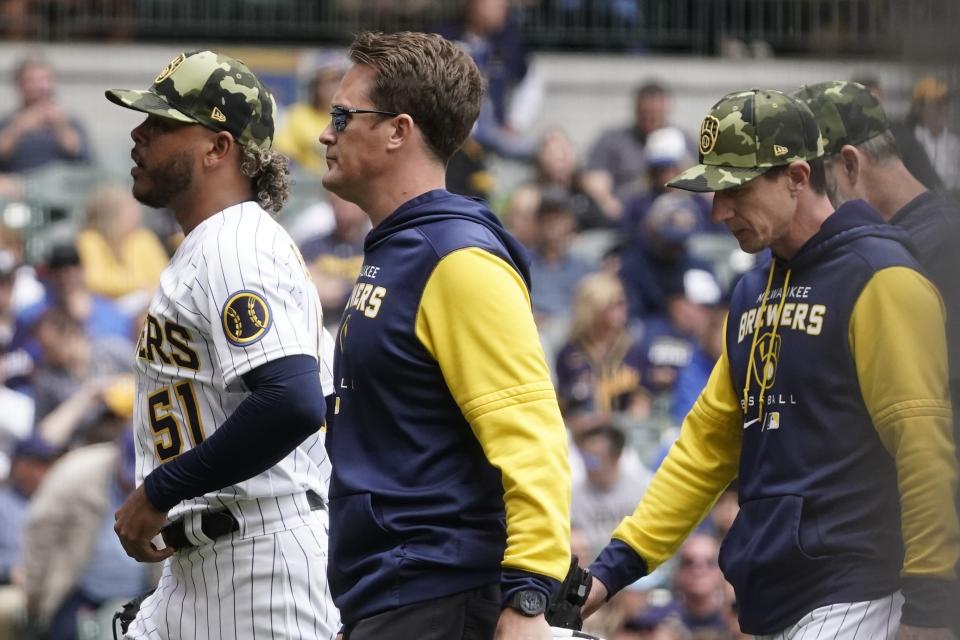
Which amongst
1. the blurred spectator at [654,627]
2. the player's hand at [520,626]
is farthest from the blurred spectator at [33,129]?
the player's hand at [520,626]

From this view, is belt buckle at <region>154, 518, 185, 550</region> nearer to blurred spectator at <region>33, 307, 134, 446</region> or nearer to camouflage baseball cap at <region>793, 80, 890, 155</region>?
camouflage baseball cap at <region>793, 80, 890, 155</region>

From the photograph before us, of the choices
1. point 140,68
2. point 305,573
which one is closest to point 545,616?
point 305,573

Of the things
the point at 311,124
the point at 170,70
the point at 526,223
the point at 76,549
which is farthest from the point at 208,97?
the point at 311,124

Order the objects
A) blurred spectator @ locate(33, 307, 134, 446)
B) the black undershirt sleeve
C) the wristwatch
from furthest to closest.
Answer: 1. blurred spectator @ locate(33, 307, 134, 446)
2. the black undershirt sleeve
3. the wristwatch

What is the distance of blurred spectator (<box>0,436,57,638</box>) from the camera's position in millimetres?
8297

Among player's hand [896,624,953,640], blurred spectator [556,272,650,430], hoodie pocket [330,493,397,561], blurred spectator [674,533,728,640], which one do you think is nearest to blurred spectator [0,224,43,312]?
blurred spectator [556,272,650,430]

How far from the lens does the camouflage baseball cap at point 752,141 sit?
3895 millimetres

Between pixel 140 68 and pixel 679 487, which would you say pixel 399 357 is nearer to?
pixel 679 487

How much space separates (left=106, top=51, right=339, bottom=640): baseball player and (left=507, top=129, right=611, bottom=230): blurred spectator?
6906 mm

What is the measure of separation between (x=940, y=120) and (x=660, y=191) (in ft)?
29.4

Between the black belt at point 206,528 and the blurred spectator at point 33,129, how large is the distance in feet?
24.6

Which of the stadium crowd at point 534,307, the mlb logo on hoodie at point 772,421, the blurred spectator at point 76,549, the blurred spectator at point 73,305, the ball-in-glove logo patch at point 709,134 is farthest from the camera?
the blurred spectator at point 73,305

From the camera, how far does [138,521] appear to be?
3543mm

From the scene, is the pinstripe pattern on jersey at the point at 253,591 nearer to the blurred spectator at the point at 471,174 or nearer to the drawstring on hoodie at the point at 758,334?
the drawstring on hoodie at the point at 758,334
